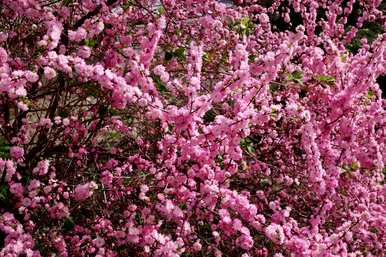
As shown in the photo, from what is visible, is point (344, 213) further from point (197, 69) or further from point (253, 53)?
point (253, 53)

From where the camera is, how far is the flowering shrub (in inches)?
122

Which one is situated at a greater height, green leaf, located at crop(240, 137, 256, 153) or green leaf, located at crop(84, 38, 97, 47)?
green leaf, located at crop(84, 38, 97, 47)

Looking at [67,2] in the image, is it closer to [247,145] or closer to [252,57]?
[247,145]

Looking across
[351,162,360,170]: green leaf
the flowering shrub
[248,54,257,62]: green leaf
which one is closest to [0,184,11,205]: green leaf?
the flowering shrub

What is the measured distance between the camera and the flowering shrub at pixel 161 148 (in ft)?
10.1

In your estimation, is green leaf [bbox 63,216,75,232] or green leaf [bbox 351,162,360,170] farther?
green leaf [bbox 351,162,360,170]

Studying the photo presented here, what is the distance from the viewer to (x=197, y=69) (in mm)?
3354

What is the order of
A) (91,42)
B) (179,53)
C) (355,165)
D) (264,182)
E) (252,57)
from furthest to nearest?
(252,57) → (179,53) → (264,182) → (91,42) → (355,165)

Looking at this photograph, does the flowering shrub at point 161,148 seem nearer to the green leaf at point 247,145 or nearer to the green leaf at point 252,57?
the green leaf at point 247,145

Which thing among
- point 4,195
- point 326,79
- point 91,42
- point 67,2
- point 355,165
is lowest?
point 4,195

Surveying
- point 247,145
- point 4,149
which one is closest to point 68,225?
point 4,149

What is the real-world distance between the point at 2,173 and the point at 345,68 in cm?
300

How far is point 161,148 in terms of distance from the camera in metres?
3.40

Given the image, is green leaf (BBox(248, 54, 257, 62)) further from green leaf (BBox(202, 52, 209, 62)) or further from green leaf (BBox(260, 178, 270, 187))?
green leaf (BBox(260, 178, 270, 187))
